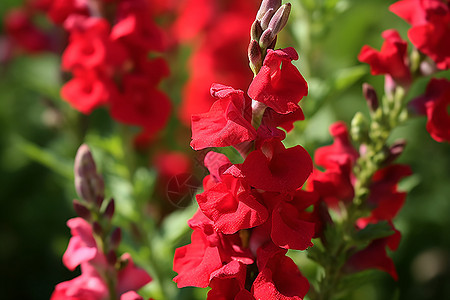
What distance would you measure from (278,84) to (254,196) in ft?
0.66

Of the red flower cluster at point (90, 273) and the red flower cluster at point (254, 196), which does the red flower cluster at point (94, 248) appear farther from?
the red flower cluster at point (254, 196)

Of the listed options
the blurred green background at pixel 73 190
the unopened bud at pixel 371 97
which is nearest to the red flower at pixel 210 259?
the unopened bud at pixel 371 97

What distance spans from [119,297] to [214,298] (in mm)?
325

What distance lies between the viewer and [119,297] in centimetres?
125

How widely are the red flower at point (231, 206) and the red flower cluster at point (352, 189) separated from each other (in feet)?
0.80

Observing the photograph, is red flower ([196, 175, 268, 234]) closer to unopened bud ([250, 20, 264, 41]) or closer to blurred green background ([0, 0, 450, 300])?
unopened bud ([250, 20, 264, 41])

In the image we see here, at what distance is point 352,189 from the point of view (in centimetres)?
125

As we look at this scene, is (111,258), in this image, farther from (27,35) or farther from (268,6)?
(27,35)

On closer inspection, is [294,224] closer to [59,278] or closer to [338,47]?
[59,278]

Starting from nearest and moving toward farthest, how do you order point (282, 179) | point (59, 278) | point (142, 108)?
point (282, 179), point (142, 108), point (59, 278)

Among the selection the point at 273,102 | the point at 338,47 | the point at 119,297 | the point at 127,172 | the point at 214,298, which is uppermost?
the point at 273,102

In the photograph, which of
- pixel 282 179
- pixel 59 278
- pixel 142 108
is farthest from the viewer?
pixel 59 278

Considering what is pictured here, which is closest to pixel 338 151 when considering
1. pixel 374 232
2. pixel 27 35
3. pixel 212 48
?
pixel 374 232

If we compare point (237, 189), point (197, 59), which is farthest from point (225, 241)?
point (197, 59)
